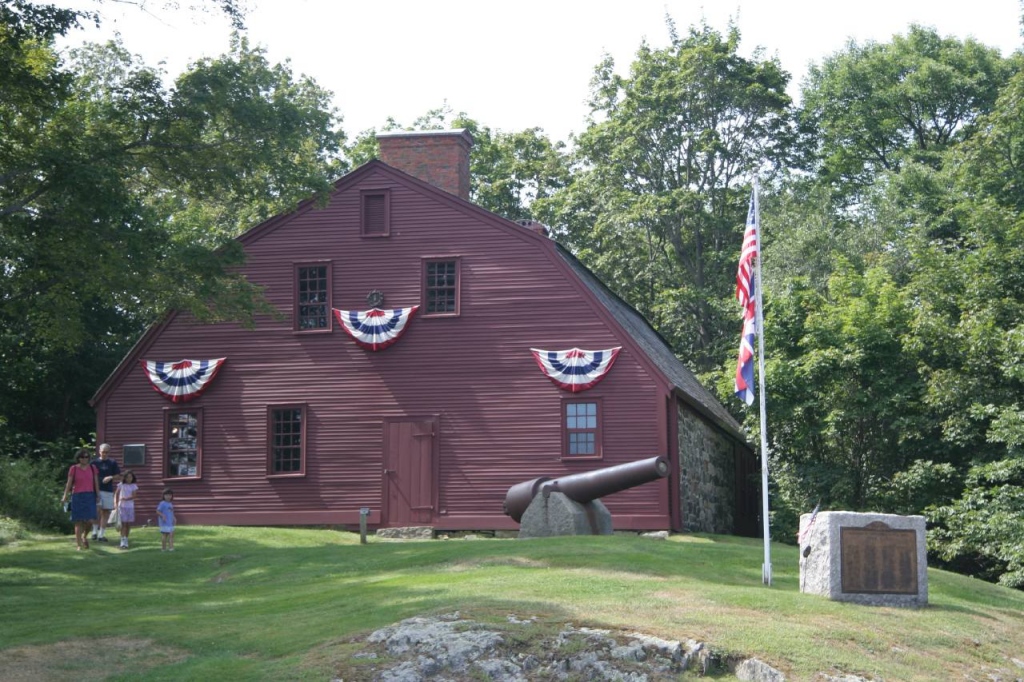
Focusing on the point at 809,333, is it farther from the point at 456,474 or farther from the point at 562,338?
the point at 456,474

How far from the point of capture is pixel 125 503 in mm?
24031

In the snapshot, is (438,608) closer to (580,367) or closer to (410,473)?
(580,367)

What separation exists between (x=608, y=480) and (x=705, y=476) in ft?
32.1

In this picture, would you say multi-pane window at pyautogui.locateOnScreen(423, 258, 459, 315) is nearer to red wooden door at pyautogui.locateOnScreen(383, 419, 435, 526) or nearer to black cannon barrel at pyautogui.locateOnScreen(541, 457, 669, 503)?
red wooden door at pyautogui.locateOnScreen(383, 419, 435, 526)

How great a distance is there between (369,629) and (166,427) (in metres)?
16.8

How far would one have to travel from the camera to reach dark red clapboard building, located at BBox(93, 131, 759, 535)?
27.8 metres

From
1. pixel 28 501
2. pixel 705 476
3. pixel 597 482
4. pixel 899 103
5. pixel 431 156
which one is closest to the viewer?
pixel 597 482

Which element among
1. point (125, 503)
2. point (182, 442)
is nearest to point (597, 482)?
point (125, 503)

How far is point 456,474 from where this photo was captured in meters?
28.2

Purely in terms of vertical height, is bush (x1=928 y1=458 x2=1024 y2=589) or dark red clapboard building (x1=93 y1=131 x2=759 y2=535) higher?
dark red clapboard building (x1=93 y1=131 x2=759 y2=535)

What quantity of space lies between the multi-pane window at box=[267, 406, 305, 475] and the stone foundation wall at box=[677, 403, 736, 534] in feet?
26.6

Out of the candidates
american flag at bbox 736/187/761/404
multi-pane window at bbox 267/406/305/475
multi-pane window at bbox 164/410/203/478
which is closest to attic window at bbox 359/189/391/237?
multi-pane window at bbox 267/406/305/475

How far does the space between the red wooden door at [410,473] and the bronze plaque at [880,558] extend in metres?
13.0

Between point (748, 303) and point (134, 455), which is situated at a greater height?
point (748, 303)
